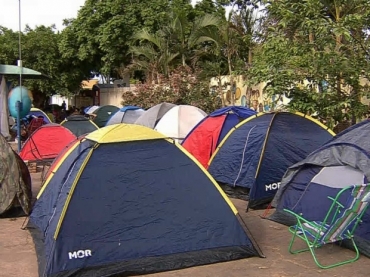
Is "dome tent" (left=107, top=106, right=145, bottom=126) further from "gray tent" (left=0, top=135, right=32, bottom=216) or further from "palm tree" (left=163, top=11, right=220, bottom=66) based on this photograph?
"gray tent" (left=0, top=135, right=32, bottom=216)

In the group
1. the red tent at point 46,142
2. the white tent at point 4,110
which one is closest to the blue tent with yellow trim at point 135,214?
the red tent at point 46,142

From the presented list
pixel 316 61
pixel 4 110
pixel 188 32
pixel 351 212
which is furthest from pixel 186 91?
pixel 351 212

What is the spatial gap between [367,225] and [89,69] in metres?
25.1

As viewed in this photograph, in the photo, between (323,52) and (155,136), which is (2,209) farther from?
(323,52)

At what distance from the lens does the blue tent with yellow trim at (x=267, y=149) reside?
807 centimetres

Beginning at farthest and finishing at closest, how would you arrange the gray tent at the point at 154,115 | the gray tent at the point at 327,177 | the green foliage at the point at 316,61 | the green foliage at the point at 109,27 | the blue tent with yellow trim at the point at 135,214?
the green foliage at the point at 109,27
the gray tent at the point at 154,115
the green foliage at the point at 316,61
the gray tent at the point at 327,177
the blue tent with yellow trim at the point at 135,214

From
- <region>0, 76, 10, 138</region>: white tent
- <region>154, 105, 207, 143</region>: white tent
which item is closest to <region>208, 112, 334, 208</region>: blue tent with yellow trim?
<region>154, 105, 207, 143</region>: white tent

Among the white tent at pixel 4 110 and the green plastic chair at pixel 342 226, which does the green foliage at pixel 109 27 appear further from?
the green plastic chair at pixel 342 226

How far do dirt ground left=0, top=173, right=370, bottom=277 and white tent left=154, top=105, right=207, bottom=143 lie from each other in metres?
5.92

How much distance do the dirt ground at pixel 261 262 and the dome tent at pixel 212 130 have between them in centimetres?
350

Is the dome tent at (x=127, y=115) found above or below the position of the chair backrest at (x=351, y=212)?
above

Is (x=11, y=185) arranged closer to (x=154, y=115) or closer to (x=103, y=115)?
(x=154, y=115)

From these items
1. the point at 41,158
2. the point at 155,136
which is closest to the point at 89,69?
the point at 41,158

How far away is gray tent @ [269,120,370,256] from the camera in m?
5.83
